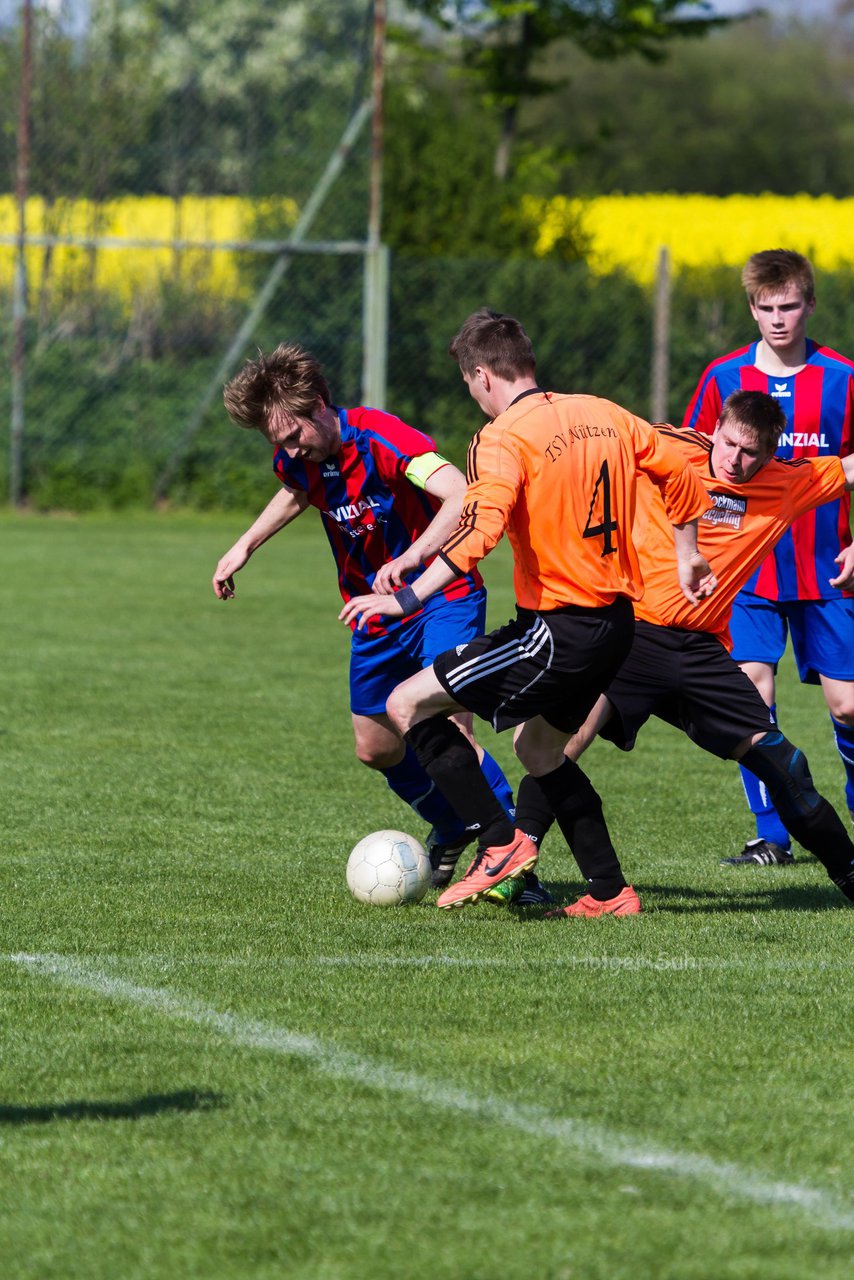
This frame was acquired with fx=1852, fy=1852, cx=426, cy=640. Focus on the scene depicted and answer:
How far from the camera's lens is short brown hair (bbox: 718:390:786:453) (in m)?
5.90

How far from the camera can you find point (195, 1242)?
307 cm

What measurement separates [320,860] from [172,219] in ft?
49.9

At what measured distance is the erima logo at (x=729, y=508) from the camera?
19.9 feet

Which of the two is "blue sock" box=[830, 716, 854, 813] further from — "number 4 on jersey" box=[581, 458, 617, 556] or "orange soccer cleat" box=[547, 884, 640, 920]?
"number 4 on jersey" box=[581, 458, 617, 556]

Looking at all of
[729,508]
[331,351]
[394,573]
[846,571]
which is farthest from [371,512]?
[331,351]

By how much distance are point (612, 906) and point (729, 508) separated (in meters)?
1.39

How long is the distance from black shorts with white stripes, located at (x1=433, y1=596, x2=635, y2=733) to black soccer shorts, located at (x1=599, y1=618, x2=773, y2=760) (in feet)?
1.23

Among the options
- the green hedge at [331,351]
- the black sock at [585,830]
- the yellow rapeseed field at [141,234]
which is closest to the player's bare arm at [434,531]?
the black sock at [585,830]

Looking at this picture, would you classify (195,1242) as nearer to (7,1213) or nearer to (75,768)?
(7,1213)

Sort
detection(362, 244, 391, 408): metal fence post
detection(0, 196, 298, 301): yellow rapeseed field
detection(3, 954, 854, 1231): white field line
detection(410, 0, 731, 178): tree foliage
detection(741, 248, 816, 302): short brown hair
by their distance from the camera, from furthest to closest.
Answer: detection(410, 0, 731, 178): tree foliage
detection(0, 196, 298, 301): yellow rapeseed field
detection(362, 244, 391, 408): metal fence post
detection(741, 248, 816, 302): short brown hair
detection(3, 954, 854, 1231): white field line

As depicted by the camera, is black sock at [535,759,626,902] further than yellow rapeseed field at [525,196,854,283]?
No

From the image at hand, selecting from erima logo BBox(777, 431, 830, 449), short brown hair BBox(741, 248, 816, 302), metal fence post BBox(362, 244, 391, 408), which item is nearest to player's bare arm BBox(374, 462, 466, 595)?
short brown hair BBox(741, 248, 816, 302)

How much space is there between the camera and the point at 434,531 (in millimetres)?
5512

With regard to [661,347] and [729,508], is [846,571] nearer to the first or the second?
[729,508]
